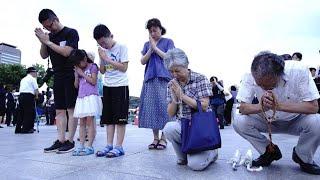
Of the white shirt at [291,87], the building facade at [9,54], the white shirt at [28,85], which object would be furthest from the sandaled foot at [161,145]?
the building facade at [9,54]

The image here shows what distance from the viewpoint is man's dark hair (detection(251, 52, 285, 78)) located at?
279 centimetres

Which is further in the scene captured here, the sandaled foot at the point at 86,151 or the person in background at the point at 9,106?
the person in background at the point at 9,106

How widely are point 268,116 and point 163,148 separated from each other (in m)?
1.90

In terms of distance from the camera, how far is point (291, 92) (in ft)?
10.0

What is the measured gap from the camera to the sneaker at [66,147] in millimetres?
4496

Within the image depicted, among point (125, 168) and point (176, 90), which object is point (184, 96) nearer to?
point (176, 90)

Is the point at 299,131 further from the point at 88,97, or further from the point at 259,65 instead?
the point at 88,97

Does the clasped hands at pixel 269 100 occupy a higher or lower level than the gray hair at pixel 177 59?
lower

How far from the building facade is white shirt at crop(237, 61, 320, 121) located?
88083 millimetres

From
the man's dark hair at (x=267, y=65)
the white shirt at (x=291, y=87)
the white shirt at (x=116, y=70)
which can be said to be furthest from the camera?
the white shirt at (x=116, y=70)

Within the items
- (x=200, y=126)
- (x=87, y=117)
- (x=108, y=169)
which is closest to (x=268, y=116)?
(x=200, y=126)

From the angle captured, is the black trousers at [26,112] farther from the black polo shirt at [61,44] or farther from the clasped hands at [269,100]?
the clasped hands at [269,100]

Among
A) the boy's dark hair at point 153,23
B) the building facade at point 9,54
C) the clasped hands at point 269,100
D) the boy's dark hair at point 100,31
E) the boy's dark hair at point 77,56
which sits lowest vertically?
the clasped hands at point 269,100

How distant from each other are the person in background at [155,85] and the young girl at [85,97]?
676 mm
